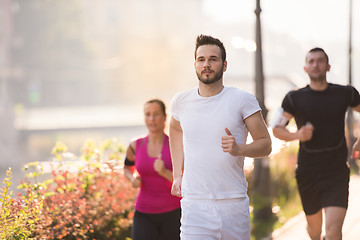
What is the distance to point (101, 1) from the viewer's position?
11688 centimetres

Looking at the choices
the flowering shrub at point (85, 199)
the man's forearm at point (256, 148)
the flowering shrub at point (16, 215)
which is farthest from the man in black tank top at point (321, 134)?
the flowering shrub at point (16, 215)

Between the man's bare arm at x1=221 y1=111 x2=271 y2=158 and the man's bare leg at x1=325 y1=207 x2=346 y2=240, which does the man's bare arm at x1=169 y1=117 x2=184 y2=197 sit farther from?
the man's bare leg at x1=325 y1=207 x2=346 y2=240

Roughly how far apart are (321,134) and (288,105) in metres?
0.44

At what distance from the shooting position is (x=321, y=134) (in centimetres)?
546

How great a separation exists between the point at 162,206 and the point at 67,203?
127 cm

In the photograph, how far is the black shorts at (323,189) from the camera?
5371mm

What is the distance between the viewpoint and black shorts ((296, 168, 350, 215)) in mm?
5371

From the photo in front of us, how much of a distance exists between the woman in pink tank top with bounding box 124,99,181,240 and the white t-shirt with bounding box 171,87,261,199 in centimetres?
128

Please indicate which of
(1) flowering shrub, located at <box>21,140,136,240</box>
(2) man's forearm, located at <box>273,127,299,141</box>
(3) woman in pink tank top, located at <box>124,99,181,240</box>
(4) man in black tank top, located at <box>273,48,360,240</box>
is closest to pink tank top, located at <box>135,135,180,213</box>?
(3) woman in pink tank top, located at <box>124,99,181,240</box>

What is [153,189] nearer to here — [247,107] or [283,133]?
[283,133]

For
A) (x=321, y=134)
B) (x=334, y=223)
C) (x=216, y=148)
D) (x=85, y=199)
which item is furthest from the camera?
(x=85, y=199)

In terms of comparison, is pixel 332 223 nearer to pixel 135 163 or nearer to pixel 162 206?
pixel 162 206

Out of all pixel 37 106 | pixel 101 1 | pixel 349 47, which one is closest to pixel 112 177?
pixel 349 47

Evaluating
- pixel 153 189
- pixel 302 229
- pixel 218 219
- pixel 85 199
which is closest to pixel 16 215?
pixel 153 189
